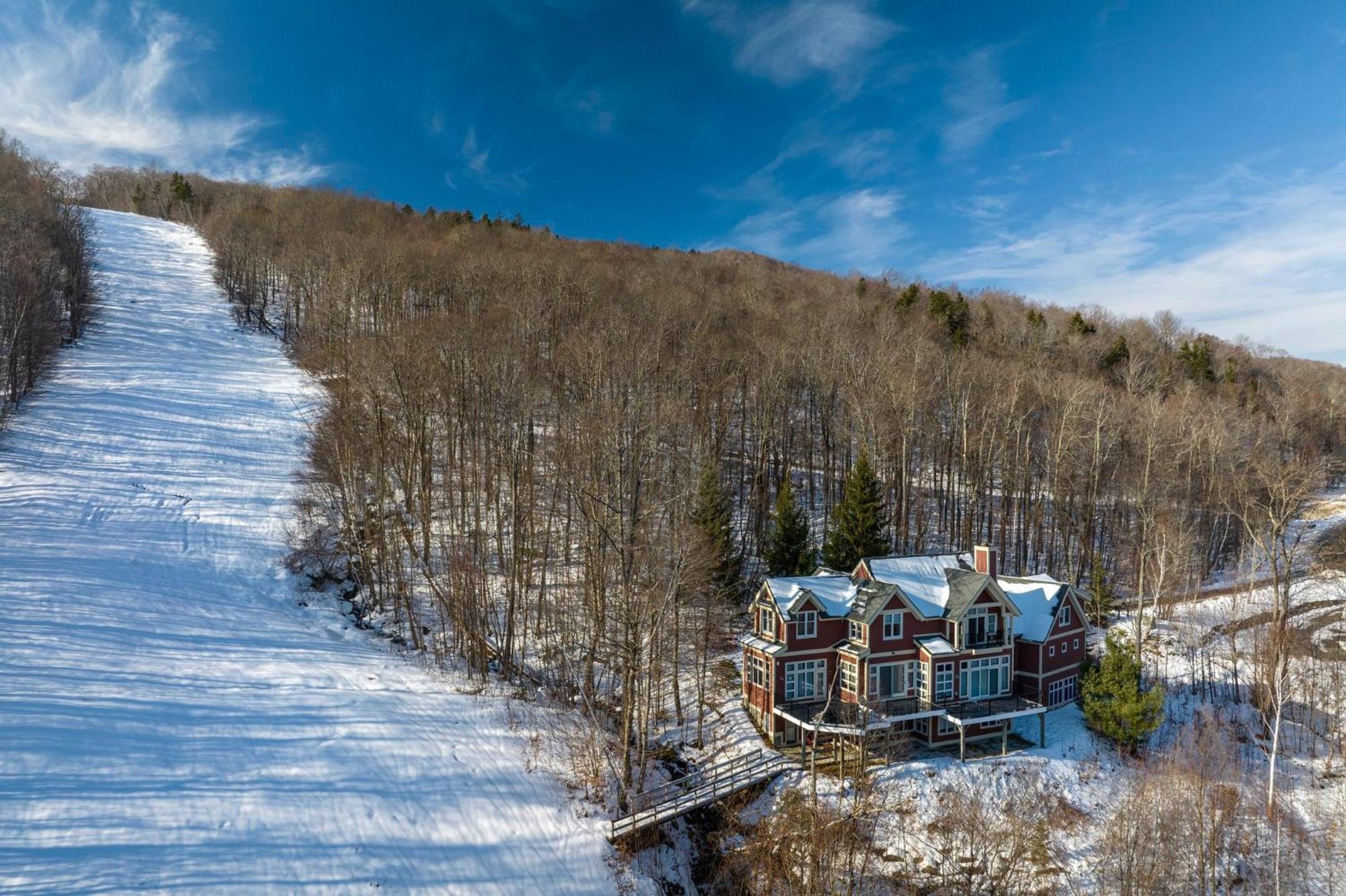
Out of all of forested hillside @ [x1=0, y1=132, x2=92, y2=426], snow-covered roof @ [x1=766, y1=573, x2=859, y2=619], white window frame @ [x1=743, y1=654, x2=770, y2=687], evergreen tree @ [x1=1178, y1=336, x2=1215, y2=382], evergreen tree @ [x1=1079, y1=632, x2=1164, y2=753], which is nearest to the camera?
evergreen tree @ [x1=1079, y1=632, x2=1164, y2=753]

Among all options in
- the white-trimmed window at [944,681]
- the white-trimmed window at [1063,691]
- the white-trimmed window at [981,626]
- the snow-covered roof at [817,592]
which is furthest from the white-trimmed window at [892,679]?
the white-trimmed window at [1063,691]

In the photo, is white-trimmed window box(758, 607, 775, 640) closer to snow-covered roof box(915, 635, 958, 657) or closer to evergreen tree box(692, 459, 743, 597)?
evergreen tree box(692, 459, 743, 597)

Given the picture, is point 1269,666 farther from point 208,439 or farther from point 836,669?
point 208,439

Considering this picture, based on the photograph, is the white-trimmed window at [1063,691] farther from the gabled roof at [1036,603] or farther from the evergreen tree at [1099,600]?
the evergreen tree at [1099,600]

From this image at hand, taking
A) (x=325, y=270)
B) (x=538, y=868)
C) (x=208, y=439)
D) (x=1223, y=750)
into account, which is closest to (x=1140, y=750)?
(x=1223, y=750)

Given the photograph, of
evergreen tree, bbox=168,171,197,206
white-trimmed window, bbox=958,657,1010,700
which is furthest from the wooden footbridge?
evergreen tree, bbox=168,171,197,206

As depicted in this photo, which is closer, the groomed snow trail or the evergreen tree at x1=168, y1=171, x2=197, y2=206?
the groomed snow trail
